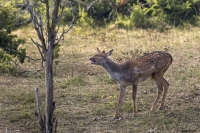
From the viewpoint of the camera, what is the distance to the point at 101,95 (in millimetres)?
11172

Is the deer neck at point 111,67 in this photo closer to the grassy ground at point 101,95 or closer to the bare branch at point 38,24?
the grassy ground at point 101,95

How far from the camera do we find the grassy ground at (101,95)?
9.07 meters

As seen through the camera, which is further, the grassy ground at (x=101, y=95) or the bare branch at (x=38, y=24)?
the grassy ground at (x=101, y=95)

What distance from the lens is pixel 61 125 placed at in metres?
9.20

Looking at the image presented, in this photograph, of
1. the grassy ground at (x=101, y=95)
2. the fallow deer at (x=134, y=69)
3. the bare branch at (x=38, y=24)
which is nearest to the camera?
the bare branch at (x=38, y=24)

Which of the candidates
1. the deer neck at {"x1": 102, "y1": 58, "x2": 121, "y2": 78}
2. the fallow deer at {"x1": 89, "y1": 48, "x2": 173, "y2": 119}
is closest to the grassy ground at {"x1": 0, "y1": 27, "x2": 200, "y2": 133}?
the fallow deer at {"x1": 89, "y1": 48, "x2": 173, "y2": 119}

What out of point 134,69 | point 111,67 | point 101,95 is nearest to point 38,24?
point 111,67

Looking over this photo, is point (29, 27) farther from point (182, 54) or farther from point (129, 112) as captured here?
point (129, 112)

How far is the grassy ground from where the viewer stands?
29.8 ft

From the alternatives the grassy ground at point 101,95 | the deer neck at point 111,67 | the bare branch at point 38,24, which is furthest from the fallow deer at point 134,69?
the bare branch at point 38,24

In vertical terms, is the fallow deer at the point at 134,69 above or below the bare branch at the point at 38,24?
below

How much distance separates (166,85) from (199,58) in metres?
4.63

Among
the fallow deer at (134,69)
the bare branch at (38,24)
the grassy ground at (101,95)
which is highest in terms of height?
the bare branch at (38,24)

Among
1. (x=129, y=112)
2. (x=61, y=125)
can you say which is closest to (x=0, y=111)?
(x=61, y=125)
